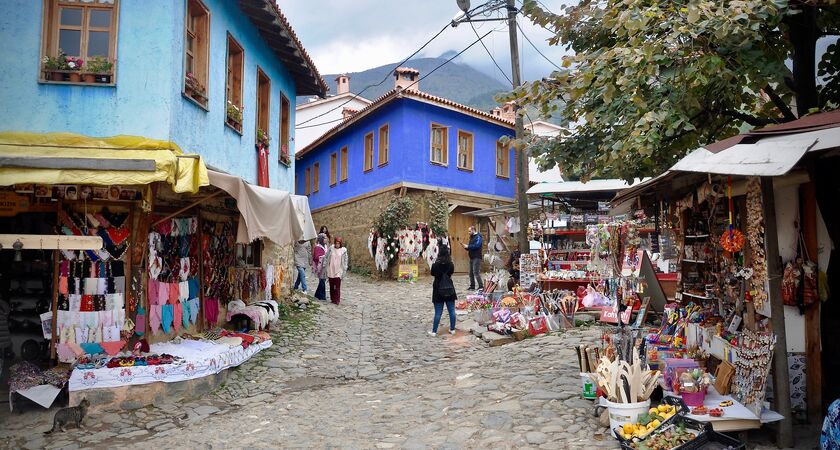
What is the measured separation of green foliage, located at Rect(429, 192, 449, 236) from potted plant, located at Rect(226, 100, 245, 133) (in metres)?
9.47

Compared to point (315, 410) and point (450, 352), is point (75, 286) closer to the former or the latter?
point (315, 410)

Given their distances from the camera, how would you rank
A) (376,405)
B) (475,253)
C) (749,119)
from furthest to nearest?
(475,253) → (749,119) → (376,405)

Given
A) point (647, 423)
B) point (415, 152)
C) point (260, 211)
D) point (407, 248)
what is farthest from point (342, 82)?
point (647, 423)

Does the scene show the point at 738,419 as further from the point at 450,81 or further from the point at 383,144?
the point at 450,81

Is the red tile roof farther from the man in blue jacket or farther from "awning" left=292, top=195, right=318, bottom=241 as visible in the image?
"awning" left=292, top=195, right=318, bottom=241

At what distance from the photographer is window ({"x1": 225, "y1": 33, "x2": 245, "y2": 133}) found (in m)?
10.1

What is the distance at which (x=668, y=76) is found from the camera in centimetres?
571

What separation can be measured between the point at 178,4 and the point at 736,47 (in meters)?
6.91

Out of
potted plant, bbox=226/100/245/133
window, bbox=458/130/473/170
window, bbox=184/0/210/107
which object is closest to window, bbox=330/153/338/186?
window, bbox=458/130/473/170

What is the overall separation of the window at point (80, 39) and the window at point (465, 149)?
1412 centimetres

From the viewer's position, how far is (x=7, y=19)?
719cm

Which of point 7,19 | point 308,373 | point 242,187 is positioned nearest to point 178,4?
point 7,19

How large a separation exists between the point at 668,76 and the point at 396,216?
13.0 metres

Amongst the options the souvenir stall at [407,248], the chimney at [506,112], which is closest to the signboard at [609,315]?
the souvenir stall at [407,248]
